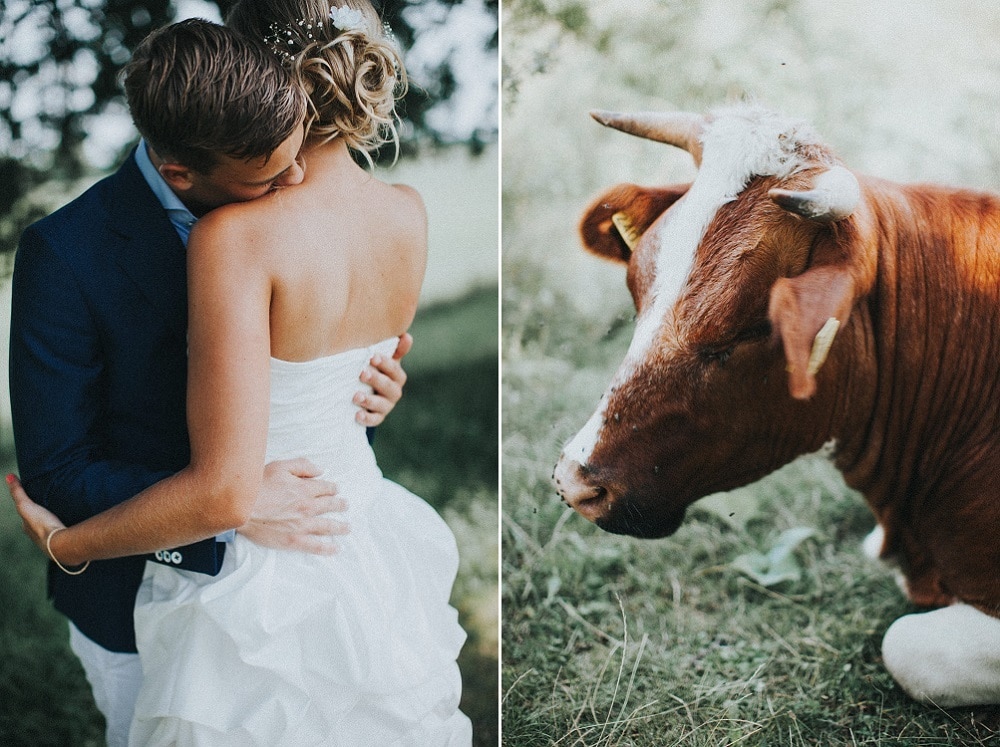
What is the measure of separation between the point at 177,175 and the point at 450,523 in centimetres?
223

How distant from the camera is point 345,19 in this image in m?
1.91

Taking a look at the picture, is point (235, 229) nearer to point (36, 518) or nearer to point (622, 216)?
point (36, 518)

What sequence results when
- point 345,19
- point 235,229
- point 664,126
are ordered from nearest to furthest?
point 235,229 < point 345,19 < point 664,126

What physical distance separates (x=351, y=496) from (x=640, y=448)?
0.82 meters

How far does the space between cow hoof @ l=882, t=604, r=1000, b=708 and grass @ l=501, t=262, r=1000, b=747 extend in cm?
7

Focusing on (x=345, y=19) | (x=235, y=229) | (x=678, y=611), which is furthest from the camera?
(x=678, y=611)

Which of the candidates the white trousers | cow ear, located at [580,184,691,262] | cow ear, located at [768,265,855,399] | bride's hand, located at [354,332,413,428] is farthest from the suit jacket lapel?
cow ear, located at [768,265,855,399]

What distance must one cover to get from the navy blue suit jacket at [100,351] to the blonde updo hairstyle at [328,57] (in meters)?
0.45

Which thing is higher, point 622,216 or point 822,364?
point 622,216

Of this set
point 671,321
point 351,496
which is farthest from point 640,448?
point 351,496

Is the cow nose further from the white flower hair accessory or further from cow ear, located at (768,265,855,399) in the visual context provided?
the white flower hair accessory

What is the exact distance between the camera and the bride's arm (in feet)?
5.74

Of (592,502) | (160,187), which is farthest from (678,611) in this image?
(160,187)

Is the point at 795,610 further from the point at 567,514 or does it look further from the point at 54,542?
the point at 54,542
